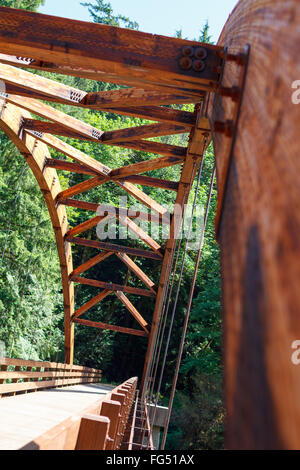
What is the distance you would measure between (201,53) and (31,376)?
7.90 meters

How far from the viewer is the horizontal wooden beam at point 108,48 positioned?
3061mm

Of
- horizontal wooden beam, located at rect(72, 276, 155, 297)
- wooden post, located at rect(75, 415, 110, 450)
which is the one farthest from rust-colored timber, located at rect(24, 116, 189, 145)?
horizontal wooden beam, located at rect(72, 276, 155, 297)

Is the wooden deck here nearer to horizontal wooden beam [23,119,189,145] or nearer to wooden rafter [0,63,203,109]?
wooden rafter [0,63,203,109]

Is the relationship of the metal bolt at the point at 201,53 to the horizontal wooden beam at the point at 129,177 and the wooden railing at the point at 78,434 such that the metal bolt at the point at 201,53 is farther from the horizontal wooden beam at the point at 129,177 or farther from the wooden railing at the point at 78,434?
the horizontal wooden beam at the point at 129,177

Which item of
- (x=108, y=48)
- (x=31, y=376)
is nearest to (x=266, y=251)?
(x=108, y=48)

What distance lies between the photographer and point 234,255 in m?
1.09

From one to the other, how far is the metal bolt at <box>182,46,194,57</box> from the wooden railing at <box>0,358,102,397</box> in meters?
5.87

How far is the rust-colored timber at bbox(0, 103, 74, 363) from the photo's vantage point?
7293mm

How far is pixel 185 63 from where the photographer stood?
305 cm

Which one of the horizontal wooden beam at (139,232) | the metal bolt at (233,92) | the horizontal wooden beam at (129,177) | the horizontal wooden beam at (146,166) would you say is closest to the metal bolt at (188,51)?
the metal bolt at (233,92)

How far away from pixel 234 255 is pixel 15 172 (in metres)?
17.3

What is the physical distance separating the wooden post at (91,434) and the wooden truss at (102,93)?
200 centimetres
